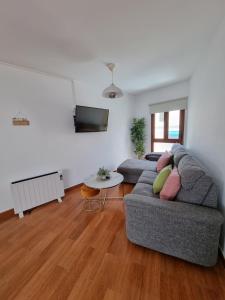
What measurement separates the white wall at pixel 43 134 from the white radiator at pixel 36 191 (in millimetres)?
162

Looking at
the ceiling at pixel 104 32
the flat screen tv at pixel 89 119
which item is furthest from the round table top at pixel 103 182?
the ceiling at pixel 104 32

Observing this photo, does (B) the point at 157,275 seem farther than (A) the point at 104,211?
No

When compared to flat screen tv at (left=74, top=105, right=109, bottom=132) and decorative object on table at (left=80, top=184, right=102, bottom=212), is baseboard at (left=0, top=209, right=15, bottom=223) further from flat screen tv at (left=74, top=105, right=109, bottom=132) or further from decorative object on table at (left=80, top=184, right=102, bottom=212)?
flat screen tv at (left=74, top=105, right=109, bottom=132)

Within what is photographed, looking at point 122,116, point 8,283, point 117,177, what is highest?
point 122,116

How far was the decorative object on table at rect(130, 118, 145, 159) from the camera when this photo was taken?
4.68 metres

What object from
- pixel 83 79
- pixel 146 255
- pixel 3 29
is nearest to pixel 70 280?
pixel 146 255

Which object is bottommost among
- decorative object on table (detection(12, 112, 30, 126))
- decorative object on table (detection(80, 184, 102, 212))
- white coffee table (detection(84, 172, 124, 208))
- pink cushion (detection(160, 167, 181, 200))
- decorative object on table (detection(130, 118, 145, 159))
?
decorative object on table (detection(80, 184, 102, 212))

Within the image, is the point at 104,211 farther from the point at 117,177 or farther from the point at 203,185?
the point at 203,185

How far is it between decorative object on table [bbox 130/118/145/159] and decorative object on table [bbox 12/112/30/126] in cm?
329

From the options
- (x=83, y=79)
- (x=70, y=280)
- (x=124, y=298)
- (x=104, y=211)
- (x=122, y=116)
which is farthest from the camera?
(x=122, y=116)

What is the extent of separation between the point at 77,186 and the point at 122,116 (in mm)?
2575

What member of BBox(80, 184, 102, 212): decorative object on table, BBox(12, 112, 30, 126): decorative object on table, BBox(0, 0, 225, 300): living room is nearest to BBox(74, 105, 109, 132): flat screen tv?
BBox(0, 0, 225, 300): living room

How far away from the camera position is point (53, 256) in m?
1.51

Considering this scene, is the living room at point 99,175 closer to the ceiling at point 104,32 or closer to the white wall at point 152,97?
the ceiling at point 104,32
